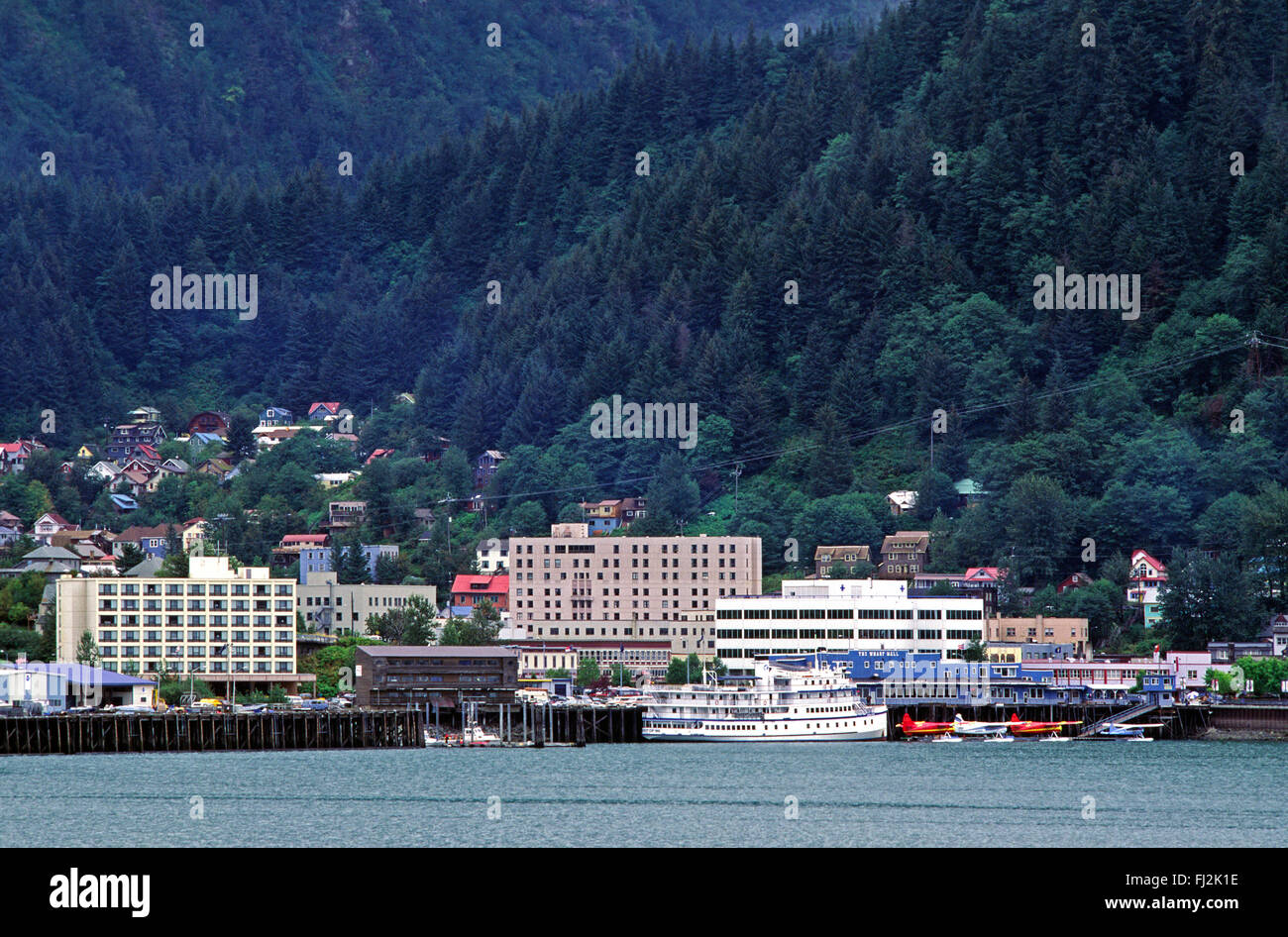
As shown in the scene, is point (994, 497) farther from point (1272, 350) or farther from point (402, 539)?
point (402, 539)

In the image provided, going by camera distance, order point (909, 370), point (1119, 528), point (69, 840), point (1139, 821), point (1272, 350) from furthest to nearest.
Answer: point (909, 370), point (1272, 350), point (1119, 528), point (1139, 821), point (69, 840)

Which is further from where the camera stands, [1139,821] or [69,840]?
[1139,821]

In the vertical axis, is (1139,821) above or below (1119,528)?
below

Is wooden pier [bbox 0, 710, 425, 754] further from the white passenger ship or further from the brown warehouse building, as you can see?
the white passenger ship

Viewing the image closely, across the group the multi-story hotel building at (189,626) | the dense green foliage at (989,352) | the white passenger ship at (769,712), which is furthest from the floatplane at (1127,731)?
the multi-story hotel building at (189,626)

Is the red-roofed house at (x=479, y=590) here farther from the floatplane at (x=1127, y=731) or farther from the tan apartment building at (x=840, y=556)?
the floatplane at (x=1127, y=731)
